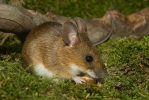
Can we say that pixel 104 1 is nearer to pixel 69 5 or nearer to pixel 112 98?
pixel 69 5

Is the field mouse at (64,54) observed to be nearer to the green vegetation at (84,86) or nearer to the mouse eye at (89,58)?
the mouse eye at (89,58)

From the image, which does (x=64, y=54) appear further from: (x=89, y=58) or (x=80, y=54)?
(x=89, y=58)

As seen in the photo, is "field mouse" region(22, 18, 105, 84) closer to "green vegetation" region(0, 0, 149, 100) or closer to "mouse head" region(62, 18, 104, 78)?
"mouse head" region(62, 18, 104, 78)

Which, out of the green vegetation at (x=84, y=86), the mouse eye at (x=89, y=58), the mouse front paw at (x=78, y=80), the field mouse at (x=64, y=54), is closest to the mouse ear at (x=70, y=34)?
the field mouse at (x=64, y=54)

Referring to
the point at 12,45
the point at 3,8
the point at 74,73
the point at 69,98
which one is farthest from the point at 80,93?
the point at 12,45

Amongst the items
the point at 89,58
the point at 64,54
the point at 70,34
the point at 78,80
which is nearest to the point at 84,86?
the point at 78,80

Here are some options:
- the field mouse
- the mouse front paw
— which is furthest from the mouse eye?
the mouse front paw

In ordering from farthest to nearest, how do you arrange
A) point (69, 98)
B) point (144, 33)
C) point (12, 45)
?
point (144, 33)
point (12, 45)
point (69, 98)
